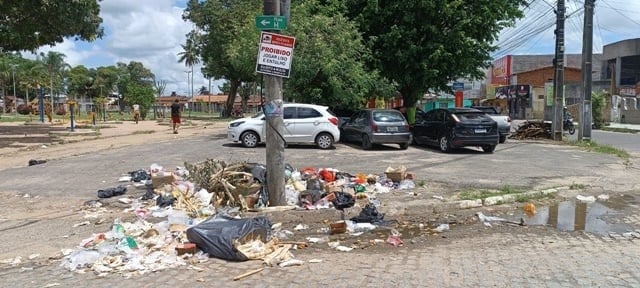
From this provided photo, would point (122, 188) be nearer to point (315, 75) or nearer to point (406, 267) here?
point (406, 267)

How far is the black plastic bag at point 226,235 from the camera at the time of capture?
618 centimetres

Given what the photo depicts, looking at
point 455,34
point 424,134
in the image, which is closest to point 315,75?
point 424,134

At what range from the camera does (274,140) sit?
8.42 metres

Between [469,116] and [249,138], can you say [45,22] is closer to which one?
[249,138]

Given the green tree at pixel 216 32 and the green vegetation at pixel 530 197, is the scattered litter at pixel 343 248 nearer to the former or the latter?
the green vegetation at pixel 530 197

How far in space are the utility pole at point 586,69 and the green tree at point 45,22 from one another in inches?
807

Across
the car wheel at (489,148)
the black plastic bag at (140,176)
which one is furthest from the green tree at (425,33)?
the black plastic bag at (140,176)

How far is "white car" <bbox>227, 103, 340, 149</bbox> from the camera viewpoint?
18.9 m

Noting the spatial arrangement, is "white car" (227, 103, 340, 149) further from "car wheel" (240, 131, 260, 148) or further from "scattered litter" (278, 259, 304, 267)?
"scattered litter" (278, 259, 304, 267)

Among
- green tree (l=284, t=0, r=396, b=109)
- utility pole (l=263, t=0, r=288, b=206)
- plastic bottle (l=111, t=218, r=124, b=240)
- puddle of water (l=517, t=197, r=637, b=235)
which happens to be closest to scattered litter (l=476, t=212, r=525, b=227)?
puddle of water (l=517, t=197, r=637, b=235)

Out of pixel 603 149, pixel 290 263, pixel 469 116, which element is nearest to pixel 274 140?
pixel 290 263

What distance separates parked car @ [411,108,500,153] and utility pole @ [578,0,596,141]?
21.5 feet

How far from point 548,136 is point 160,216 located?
69.1 feet

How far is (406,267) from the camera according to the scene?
19.4 ft
